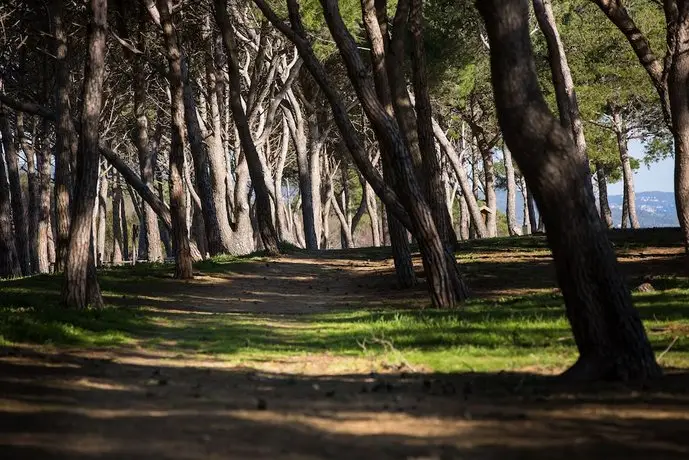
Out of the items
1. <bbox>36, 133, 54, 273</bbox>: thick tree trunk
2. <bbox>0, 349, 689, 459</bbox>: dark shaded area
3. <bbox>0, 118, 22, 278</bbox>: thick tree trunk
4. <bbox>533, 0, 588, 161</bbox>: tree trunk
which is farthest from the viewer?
<bbox>36, 133, 54, 273</bbox>: thick tree trunk

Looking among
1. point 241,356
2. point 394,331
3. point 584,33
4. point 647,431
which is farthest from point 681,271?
point 584,33

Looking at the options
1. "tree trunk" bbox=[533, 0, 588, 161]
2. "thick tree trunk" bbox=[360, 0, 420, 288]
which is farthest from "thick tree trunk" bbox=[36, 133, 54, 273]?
"tree trunk" bbox=[533, 0, 588, 161]

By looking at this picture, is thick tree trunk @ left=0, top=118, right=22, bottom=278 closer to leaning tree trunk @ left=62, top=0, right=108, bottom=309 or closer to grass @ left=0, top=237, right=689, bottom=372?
grass @ left=0, top=237, right=689, bottom=372

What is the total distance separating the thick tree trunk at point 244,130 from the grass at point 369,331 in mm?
11746

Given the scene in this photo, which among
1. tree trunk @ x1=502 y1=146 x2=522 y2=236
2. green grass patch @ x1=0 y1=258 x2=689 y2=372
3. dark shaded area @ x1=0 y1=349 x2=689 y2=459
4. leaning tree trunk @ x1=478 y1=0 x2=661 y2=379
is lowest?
dark shaded area @ x1=0 y1=349 x2=689 y2=459

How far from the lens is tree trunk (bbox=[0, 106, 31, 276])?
1151 inches

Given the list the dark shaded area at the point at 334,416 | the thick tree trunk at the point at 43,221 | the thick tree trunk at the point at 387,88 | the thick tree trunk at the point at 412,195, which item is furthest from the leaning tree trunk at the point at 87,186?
the thick tree trunk at the point at 43,221

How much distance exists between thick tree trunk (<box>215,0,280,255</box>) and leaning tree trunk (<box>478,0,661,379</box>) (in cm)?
1904

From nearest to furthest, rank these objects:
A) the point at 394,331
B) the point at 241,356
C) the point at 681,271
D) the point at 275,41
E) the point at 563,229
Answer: the point at 563,229, the point at 241,356, the point at 394,331, the point at 681,271, the point at 275,41

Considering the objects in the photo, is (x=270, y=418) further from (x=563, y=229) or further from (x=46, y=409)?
(x=563, y=229)

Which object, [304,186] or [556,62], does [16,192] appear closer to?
[304,186]

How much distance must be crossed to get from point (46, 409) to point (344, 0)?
72.6ft

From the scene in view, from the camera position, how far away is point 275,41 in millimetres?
36219

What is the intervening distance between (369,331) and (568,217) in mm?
4540
